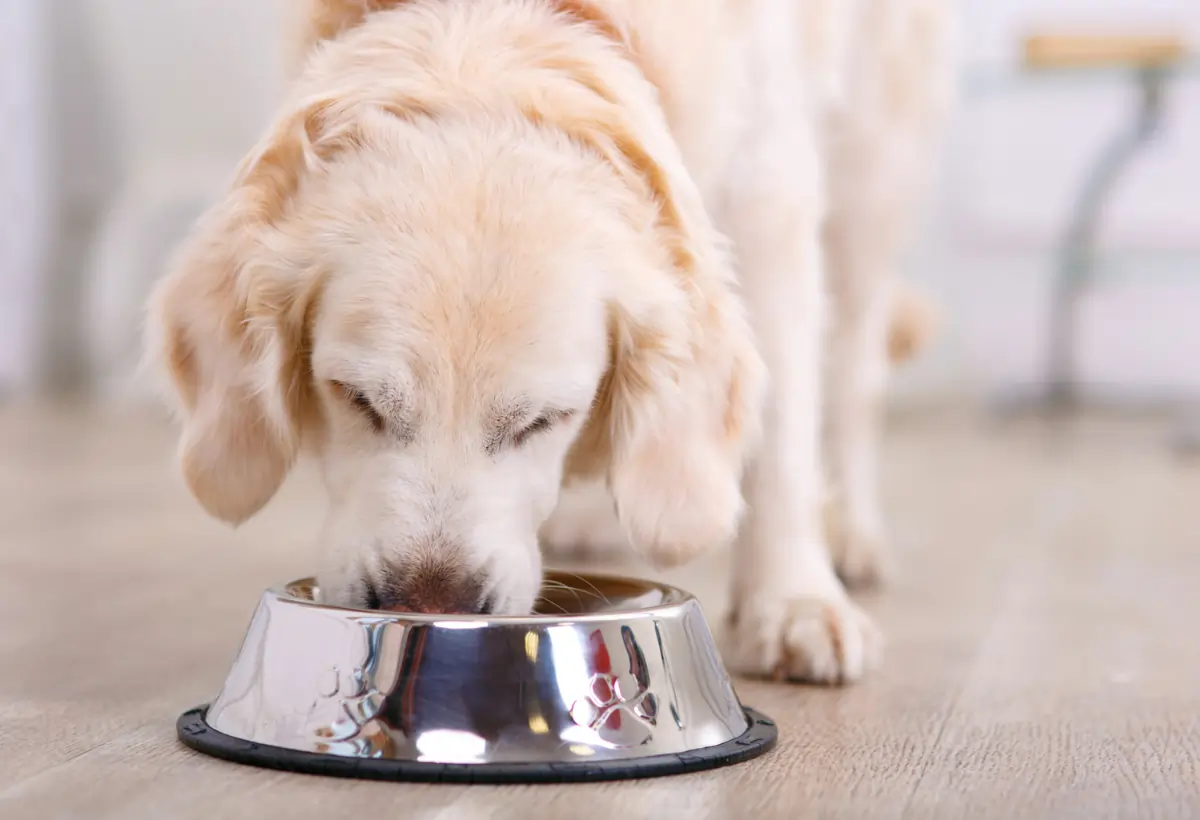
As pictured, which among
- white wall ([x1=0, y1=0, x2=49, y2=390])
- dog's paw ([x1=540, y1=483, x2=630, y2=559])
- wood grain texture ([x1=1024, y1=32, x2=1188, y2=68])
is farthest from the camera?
white wall ([x1=0, y1=0, x2=49, y2=390])

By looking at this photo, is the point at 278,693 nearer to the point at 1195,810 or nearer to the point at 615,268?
the point at 615,268

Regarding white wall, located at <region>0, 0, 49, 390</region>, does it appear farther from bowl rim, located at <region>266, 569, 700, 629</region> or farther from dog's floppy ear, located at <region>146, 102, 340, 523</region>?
bowl rim, located at <region>266, 569, 700, 629</region>

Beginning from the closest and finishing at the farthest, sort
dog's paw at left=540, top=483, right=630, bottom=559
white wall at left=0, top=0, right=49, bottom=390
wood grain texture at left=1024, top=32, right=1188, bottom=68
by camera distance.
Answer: dog's paw at left=540, top=483, right=630, bottom=559 → wood grain texture at left=1024, top=32, right=1188, bottom=68 → white wall at left=0, top=0, right=49, bottom=390

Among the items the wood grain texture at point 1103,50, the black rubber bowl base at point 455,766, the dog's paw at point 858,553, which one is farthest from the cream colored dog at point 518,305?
the wood grain texture at point 1103,50

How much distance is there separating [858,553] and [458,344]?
4.08ft

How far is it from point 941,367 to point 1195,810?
18.1 ft

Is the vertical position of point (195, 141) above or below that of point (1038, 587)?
above

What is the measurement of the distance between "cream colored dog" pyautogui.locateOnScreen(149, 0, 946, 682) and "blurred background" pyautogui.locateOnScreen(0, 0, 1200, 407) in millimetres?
4045

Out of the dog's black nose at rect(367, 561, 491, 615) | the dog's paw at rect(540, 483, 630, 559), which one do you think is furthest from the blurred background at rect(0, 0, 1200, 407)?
the dog's black nose at rect(367, 561, 491, 615)

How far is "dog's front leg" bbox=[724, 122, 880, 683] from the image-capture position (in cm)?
179

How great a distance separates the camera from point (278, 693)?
1.26 meters

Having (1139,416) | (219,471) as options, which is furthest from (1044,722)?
(1139,416)

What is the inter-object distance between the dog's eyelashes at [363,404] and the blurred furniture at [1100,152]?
184 inches

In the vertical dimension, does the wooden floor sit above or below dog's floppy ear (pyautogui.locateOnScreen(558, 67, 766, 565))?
below
